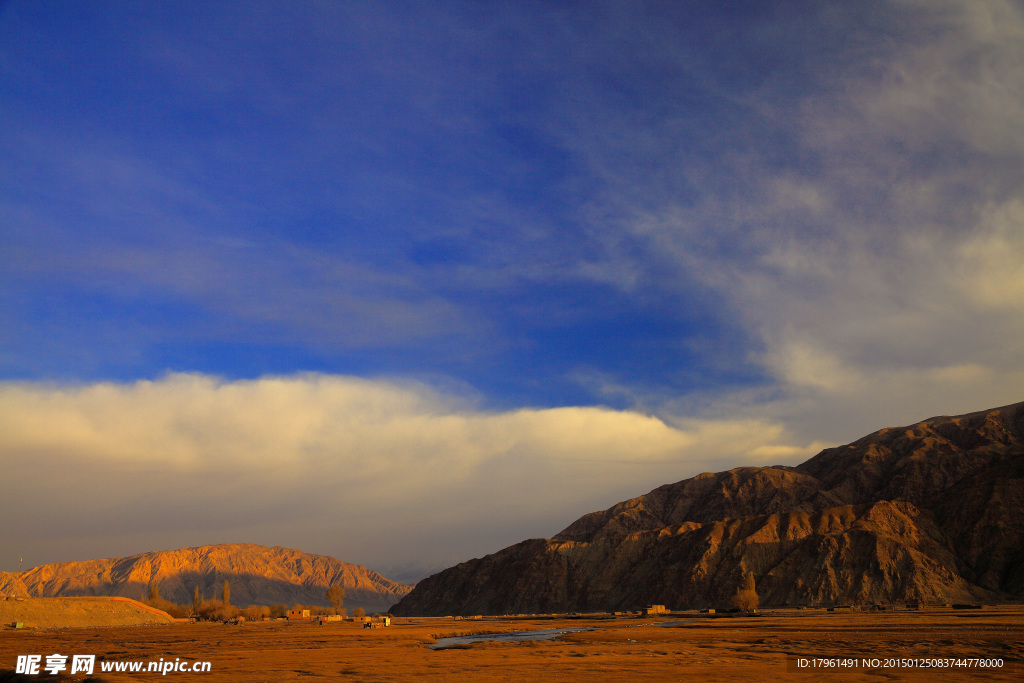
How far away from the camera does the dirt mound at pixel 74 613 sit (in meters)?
100

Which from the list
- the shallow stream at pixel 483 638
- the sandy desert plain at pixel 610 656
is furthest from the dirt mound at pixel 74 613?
the shallow stream at pixel 483 638

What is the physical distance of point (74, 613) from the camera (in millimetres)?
109312

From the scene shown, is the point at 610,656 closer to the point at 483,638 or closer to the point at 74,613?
the point at 483,638

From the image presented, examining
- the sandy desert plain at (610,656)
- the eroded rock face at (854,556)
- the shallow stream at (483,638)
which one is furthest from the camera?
the eroded rock face at (854,556)

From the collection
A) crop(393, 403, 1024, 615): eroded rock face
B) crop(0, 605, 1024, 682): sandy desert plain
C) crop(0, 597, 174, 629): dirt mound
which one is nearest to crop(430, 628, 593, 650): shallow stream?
crop(0, 605, 1024, 682): sandy desert plain

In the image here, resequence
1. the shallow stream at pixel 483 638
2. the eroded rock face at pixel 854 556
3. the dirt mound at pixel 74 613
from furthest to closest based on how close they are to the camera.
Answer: the eroded rock face at pixel 854 556 → the dirt mound at pixel 74 613 → the shallow stream at pixel 483 638

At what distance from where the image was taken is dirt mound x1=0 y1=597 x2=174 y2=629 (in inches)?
3942

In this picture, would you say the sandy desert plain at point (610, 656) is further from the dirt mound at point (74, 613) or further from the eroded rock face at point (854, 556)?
the eroded rock face at point (854, 556)

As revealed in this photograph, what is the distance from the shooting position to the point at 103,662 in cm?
4147

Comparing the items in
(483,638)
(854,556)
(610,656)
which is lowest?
(483,638)

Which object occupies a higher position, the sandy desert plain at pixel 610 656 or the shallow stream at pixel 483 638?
the sandy desert plain at pixel 610 656

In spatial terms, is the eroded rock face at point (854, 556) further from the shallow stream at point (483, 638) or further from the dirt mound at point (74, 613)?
the dirt mound at point (74, 613)

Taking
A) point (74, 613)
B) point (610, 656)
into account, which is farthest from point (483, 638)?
point (74, 613)

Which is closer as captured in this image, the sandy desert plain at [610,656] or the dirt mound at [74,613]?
the sandy desert plain at [610,656]
